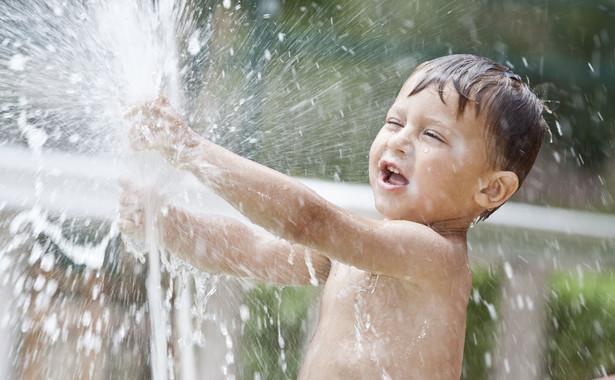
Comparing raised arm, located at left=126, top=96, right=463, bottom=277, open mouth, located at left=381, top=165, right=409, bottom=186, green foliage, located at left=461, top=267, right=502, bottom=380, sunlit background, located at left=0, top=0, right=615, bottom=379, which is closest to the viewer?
raised arm, located at left=126, top=96, right=463, bottom=277

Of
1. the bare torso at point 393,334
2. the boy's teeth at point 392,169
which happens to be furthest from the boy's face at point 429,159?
the bare torso at point 393,334

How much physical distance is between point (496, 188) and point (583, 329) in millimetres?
2274

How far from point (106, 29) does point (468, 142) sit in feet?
3.59

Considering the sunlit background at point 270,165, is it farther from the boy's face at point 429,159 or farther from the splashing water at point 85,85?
the boy's face at point 429,159

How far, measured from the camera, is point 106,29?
218 centimetres

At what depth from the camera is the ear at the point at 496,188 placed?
1.72 m

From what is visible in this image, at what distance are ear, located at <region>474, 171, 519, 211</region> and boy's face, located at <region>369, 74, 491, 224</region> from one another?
0.08 ft

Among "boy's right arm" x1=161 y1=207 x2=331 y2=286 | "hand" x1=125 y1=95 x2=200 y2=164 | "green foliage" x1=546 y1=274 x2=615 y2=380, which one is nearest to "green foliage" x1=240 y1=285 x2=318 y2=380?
"green foliage" x1=546 y1=274 x2=615 y2=380

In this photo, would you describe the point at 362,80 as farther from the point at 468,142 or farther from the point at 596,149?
the point at 468,142

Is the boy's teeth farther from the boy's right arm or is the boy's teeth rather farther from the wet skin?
the boy's right arm

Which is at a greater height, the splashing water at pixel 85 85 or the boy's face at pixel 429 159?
the splashing water at pixel 85 85

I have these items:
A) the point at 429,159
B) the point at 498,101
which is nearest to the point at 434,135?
the point at 429,159

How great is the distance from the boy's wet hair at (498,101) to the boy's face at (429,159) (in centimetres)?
2

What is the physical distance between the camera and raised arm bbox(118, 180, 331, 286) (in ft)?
5.78
